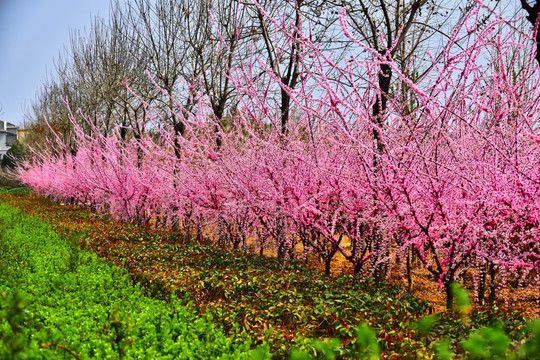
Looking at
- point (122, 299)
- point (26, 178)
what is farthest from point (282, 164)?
point (26, 178)

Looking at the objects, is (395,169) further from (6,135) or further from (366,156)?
(6,135)

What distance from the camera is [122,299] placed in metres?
4.76

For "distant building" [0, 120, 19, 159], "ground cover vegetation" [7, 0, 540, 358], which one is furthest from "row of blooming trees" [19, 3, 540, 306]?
"distant building" [0, 120, 19, 159]

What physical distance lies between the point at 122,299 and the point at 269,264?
7.69 ft

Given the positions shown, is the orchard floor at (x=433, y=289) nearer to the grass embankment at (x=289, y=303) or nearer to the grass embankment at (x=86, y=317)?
the grass embankment at (x=289, y=303)

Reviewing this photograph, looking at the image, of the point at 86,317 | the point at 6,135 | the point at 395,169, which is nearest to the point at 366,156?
the point at 395,169

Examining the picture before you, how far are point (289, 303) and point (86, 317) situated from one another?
1.93 meters

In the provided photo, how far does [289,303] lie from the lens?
14.7ft

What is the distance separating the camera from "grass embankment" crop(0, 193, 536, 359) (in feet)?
11.7

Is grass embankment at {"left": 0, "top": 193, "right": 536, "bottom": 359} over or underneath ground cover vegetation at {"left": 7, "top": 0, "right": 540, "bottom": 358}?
underneath

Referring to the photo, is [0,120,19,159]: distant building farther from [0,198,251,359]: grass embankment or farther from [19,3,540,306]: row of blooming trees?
[0,198,251,359]: grass embankment

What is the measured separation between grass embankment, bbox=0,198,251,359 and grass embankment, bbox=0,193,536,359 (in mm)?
332

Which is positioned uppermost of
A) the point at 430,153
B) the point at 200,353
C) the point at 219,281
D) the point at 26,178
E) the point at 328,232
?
the point at 26,178

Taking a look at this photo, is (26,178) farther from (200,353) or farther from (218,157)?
(200,353)
